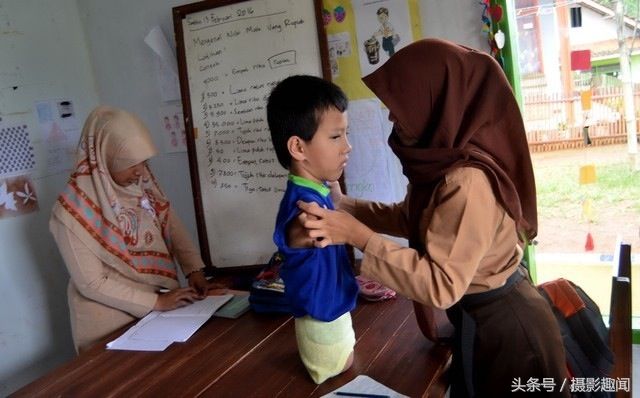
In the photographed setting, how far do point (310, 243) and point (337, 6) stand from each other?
1021mm

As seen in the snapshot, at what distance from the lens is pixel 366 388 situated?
1.07 metres

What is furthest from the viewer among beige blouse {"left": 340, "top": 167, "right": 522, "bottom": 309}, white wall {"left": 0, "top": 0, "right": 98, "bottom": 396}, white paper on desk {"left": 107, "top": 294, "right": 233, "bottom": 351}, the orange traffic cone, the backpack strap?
white wall {"left": 0, "top": 0, "right": 98, "bottom": 396}

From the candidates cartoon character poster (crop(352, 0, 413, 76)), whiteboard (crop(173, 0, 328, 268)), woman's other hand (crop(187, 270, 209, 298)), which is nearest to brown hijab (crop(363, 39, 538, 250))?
cartoon character poster (crop(352, 0, 413, 76))

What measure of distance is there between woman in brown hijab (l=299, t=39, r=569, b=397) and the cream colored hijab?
85 cm

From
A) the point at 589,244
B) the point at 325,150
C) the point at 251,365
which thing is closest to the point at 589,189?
the point at 589,244

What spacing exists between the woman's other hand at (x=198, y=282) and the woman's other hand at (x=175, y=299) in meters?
Answer: 0.09

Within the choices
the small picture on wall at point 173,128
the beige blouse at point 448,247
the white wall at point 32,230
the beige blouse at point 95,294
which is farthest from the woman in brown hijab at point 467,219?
the white wall at point 32,230

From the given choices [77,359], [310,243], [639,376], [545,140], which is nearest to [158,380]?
[77,359]

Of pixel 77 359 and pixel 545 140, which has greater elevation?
pixel 545 140

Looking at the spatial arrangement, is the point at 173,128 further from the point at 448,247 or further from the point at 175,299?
the point at 448,247

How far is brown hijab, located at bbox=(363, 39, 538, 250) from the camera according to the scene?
1016mm

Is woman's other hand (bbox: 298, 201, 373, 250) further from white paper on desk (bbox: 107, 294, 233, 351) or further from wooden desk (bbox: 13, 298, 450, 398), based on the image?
white paper on desk (bbox: 107, 294, 233, 351)

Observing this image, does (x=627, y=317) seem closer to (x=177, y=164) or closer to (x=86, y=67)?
(x=177, y=164)

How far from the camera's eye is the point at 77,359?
4.65 feet
